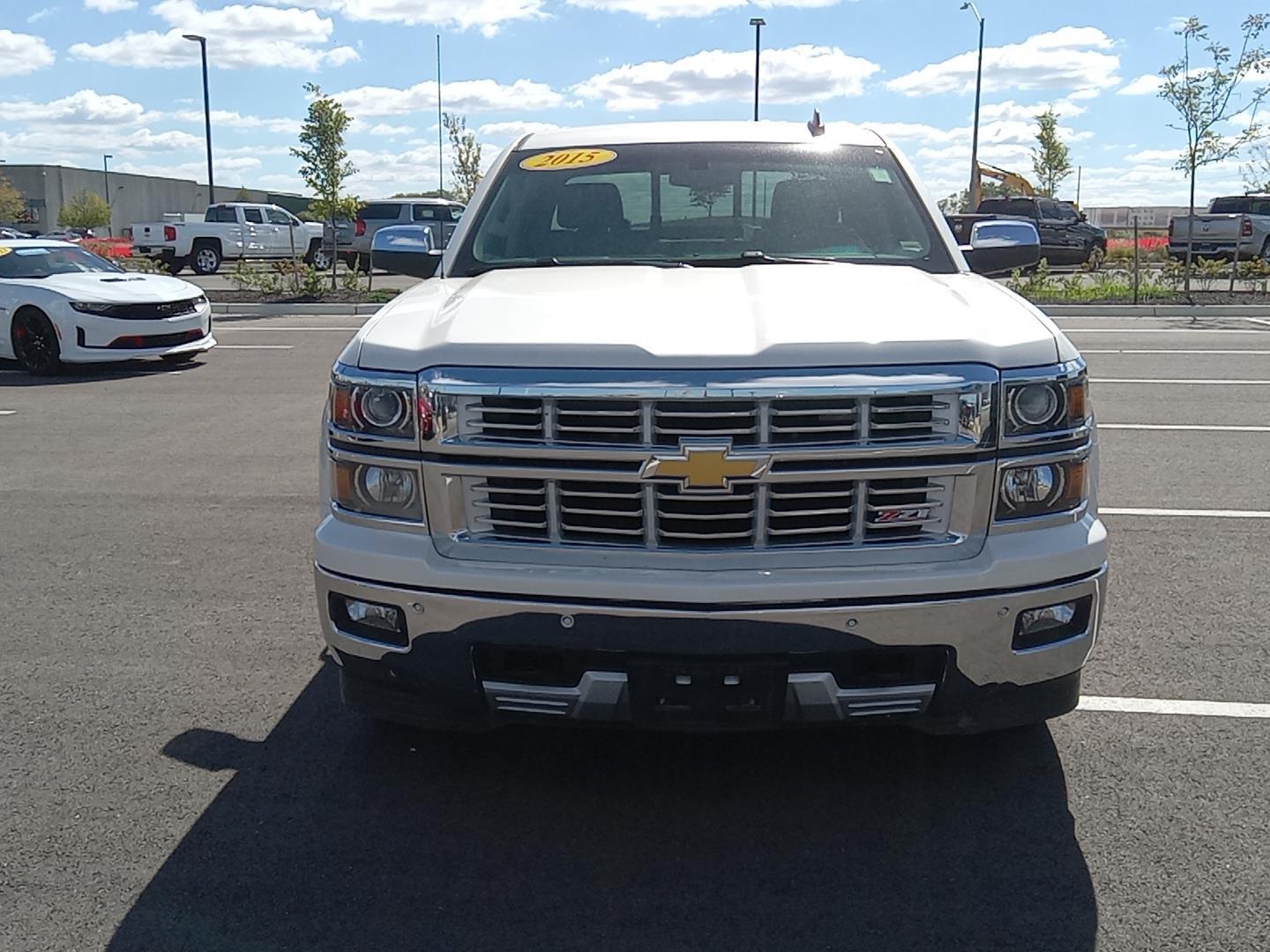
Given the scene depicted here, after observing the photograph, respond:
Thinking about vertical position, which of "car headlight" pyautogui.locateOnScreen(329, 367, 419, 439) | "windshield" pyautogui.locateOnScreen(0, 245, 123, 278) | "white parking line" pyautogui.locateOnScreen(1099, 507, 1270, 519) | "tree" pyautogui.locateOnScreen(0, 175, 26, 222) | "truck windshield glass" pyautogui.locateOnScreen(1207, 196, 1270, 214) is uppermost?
"tree" pyautogui.locateOnScreen(0, 175, 26, 222)

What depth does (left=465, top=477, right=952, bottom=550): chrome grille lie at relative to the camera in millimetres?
3094

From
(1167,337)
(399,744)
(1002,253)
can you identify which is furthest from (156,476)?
(1167,337)

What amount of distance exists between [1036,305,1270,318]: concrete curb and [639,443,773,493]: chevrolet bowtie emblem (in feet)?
57.3

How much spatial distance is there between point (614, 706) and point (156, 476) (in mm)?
5542

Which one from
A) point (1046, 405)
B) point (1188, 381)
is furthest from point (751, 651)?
point (1188, 381)

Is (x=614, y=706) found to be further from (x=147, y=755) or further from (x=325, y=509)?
(x=147, y=755)

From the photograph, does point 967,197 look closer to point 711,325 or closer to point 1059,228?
point 1059,228

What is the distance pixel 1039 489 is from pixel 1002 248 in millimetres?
2355

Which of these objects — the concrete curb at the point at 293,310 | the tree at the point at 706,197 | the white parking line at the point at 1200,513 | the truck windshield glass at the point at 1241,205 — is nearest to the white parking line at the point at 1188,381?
the white parking line at the point at 1200,513

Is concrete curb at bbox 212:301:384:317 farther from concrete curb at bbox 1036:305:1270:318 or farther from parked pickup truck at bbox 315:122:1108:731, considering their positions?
parked pickup truck at bbox 315:122:1108:731

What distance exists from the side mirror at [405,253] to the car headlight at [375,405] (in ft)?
6.80

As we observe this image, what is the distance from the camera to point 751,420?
119 inches

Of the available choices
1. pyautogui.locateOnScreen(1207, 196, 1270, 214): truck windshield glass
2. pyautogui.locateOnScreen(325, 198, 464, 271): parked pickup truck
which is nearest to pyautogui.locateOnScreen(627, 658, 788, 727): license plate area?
pyautogui.locateOnScreen(325, 198, 464, 271): parked pickup truck

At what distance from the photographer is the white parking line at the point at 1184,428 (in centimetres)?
905
